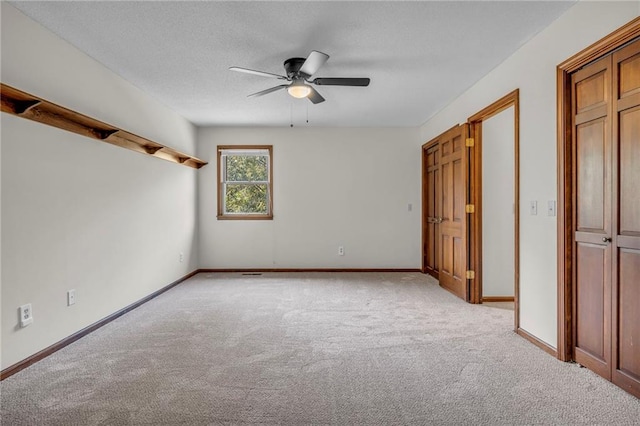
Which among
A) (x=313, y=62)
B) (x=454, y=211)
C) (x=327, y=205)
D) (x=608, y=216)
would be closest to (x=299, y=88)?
(x=313, y=62)

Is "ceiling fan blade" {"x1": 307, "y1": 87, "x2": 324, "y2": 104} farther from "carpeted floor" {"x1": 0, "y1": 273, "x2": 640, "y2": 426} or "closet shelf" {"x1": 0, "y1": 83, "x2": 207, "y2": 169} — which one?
"carpeted floor" {"x1": 0, "y1": 273, "x2": 640, "y2": 426}

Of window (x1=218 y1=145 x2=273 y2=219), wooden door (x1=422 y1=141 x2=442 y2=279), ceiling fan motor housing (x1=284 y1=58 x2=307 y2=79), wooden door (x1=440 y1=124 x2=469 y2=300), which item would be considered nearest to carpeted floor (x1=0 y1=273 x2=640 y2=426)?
wooden door (x1=440 y1=124 x2=469 y2=300)

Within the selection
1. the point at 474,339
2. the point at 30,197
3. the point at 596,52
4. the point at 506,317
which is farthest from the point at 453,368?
the point at 30,197

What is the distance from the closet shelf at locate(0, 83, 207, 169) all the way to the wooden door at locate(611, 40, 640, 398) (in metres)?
3.59

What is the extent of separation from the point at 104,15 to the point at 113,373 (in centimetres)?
242

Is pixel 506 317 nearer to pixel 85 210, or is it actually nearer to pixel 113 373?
pixel 113 373

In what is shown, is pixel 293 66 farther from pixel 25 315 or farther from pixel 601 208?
pixel 25 315

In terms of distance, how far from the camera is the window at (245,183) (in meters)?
6.38

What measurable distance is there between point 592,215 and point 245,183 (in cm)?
502

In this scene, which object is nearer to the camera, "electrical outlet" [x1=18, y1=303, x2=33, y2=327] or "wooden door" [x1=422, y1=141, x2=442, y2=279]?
"electrical outlet" [x1=18, y1=303, x2=33, y2=327]

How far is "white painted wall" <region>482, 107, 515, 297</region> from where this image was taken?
444 cm

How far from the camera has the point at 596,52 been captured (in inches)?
91.6

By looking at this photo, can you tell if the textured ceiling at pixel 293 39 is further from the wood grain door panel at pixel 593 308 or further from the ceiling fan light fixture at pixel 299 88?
the wood grain door panel at pixel 593 308

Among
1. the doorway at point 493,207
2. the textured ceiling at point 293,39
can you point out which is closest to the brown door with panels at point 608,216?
the textured ceiling at point 293,39
